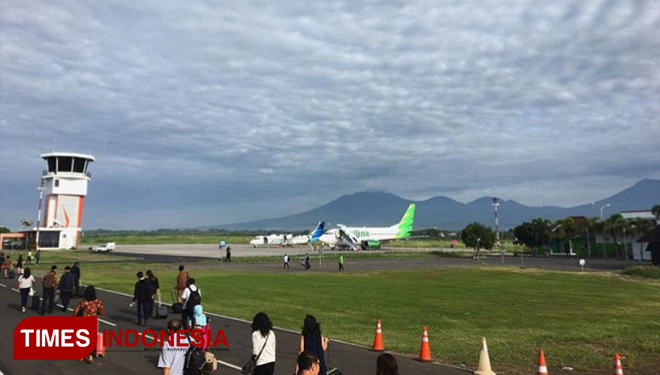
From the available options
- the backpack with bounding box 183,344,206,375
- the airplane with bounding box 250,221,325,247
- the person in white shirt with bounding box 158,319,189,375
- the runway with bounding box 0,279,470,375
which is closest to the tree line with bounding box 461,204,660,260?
the airplane with bounding box 250,221,325,247

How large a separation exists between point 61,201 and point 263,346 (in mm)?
91183

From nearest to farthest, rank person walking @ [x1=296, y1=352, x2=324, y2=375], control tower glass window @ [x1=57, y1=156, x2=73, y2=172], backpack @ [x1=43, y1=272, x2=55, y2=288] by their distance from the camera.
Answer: person walking @ [x1=296, y1=352, x2=324, y2=375] < backpack @ [x1=43, y1=272, x2=55, y2=288] < control tower glass window @ [x1=57, y1=156, x2=73, y2=172]

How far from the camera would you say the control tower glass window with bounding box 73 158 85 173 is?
286ft

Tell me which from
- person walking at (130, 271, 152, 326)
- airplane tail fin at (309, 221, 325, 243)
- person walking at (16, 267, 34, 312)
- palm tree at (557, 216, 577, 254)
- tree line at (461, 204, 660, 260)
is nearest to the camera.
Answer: person walking at (130, 271, 152, 326)

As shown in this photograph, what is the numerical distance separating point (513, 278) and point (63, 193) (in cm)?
8065

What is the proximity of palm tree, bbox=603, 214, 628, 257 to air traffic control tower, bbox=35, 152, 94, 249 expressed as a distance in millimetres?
94439

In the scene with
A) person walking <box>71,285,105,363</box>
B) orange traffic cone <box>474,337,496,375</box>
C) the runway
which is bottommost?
the runway

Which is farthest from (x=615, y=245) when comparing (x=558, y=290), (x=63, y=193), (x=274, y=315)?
(x=63, y=193)

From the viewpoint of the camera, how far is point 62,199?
84.5 meters

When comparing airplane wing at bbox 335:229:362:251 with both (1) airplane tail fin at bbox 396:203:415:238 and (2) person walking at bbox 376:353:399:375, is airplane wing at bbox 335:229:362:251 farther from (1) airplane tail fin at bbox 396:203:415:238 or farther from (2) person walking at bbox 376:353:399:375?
(2) person walking at bbox 376:353:399:375

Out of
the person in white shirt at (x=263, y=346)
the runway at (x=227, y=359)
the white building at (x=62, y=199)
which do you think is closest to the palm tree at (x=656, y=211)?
the runway at (x=227, y=359)

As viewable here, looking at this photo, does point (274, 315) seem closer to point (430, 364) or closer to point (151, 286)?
point (151, 286)

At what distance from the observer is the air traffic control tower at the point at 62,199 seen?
8338 cm

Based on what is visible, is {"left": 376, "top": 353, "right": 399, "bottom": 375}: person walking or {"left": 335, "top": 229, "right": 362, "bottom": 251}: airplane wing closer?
{"left": 376, "top": 353, "right": 399, "bottom": 375}: person walking
